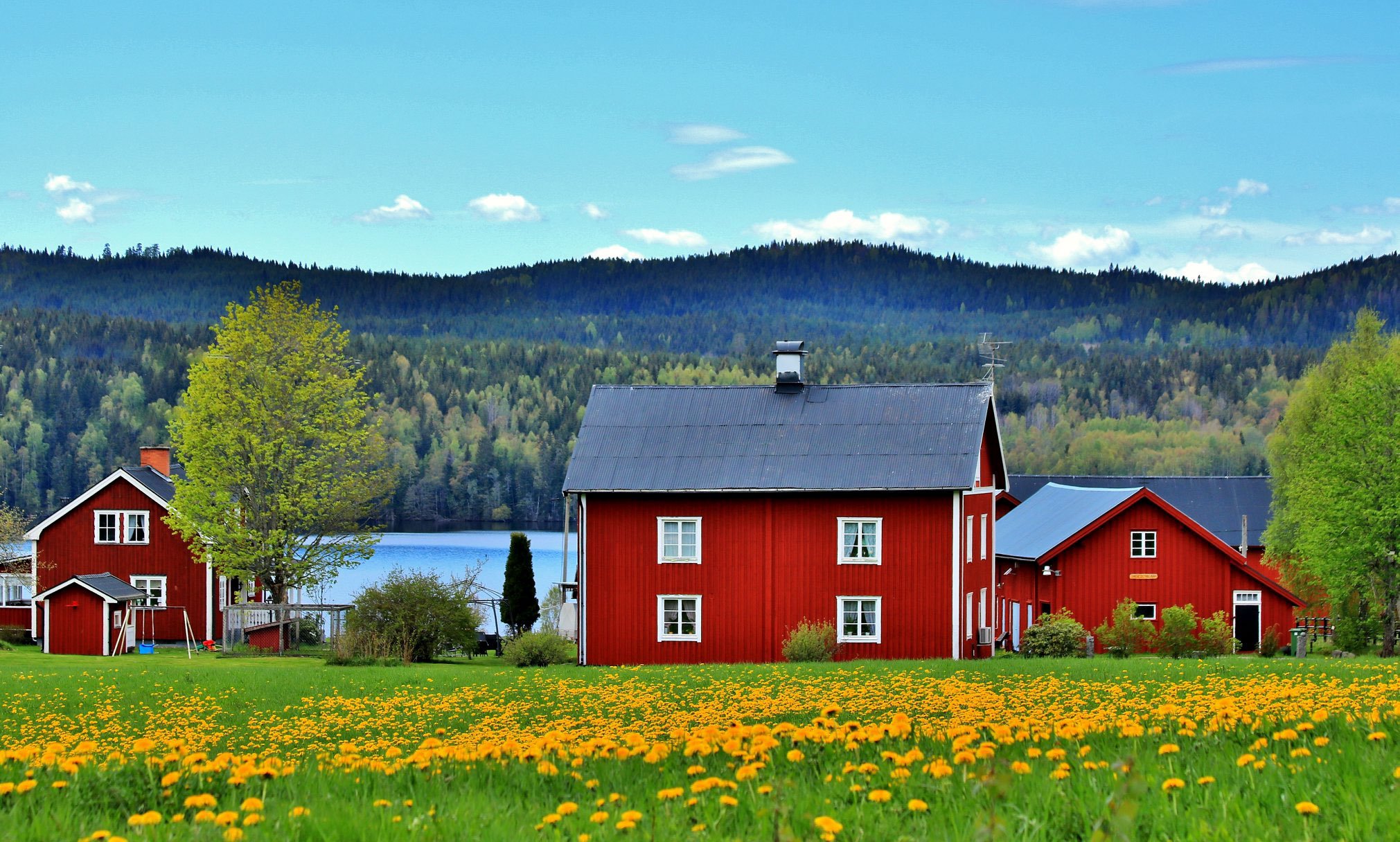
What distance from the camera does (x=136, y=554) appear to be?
49.5 m

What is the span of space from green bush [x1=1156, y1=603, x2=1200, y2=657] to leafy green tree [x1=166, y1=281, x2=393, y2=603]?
26.6 m

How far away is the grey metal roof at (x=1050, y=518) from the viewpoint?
1794 inches

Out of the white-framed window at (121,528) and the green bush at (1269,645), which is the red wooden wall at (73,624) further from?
the green bush at (1269,645)

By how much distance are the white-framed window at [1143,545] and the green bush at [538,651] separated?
19361 millimetres

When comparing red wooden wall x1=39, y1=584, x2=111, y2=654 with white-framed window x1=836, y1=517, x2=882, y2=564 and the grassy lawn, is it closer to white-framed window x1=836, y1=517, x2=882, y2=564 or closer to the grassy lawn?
white-framed window x1=836, y1=517, x2=882, y2=564

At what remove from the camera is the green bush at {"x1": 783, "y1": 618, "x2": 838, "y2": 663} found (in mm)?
34344

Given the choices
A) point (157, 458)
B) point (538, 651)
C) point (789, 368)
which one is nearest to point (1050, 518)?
point (789, 368)

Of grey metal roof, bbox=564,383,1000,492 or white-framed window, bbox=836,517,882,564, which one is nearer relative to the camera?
white-framed window, bbox=836,517,882,564

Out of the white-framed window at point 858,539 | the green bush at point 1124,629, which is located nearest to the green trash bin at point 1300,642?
the green bush at point 1124,629

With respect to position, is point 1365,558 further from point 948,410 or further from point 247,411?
point 247,411

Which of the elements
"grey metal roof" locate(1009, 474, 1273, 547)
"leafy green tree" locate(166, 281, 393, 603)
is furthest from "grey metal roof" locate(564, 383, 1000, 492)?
"grey metal roof" locate(1009, 474, 1273, 547)

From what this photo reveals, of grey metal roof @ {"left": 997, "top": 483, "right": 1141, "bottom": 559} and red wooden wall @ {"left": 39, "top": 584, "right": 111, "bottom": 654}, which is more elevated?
grey metal roof @ {"left": 997, "top": 483, "right": 1141, "bottom": 559}

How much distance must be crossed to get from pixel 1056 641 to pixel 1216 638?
8.29m

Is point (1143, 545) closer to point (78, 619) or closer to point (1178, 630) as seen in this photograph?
point (1178, 630)
